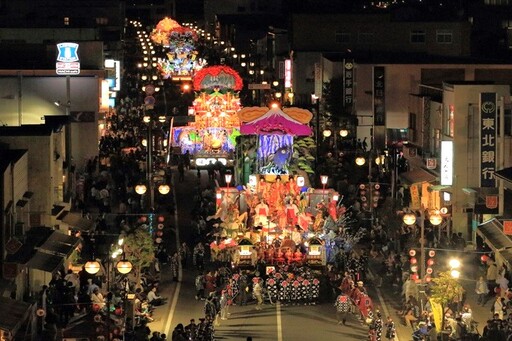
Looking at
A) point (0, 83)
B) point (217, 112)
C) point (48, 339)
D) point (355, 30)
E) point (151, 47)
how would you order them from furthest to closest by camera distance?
point (151, 47) < point (355, 30) < point (217, 112) < point (0, 83) < point (48, 339)

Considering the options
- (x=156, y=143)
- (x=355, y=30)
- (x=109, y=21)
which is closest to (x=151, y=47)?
(x=109, y=21)

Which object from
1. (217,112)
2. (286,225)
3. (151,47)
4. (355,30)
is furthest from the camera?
(151,47)

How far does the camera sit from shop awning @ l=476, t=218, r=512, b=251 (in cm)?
4603

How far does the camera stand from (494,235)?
4741cm

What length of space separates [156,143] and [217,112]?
3750mm

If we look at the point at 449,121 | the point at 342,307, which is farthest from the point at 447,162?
the point at 342,307

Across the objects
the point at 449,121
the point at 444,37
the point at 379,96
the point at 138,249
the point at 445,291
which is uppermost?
the point at 444,37

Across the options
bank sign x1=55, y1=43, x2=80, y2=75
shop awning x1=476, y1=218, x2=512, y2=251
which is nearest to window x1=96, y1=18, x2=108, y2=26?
bank sign x1=55, y1=43, x2=80, y2=75

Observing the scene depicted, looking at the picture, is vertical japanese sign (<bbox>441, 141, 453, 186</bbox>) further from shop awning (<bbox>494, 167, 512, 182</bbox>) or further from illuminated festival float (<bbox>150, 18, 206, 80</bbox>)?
illuminated festival float (<bbox>150, 18, 206, 80</bbox>)

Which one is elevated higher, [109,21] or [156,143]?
[109,21]

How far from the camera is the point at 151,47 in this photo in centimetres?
16788

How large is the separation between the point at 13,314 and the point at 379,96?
43326mm

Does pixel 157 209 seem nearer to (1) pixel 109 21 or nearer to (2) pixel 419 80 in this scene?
(2) pixel 419 80

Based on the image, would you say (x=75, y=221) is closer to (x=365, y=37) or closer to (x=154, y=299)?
(x=154, y=299)
